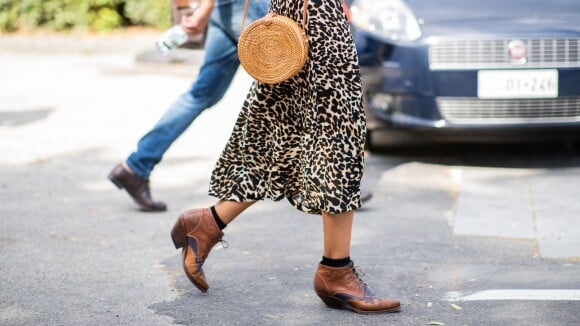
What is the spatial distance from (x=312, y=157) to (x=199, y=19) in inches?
65.3

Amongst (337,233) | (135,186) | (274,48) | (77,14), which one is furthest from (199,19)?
(77,14)

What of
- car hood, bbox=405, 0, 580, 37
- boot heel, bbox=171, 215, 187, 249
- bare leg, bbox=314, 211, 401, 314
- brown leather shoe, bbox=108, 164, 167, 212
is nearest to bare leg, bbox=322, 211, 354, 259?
bare leg, bbox=314, 211, 401, 314

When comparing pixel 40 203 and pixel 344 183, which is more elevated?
pixel 344 183

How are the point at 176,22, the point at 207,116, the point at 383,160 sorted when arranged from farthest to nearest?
the point at 207,116
the point at 383,160
the point at 176,22

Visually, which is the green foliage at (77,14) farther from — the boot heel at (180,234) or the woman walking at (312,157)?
the woman walking at (312,157)

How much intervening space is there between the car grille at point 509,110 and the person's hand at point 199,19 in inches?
75.4

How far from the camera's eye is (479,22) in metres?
6.99

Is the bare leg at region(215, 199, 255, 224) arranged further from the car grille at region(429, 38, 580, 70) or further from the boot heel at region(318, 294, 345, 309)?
the car grille at region(429, 38, 580, 70)

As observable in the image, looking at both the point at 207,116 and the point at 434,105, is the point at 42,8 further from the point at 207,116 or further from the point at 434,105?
the point at 434,105

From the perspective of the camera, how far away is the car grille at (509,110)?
6.89m

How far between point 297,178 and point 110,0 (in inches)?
423

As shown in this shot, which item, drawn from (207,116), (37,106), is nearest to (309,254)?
(207,116)

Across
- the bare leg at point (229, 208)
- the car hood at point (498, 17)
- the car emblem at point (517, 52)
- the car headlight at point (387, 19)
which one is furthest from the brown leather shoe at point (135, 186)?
the car emblem at point (517, 52)

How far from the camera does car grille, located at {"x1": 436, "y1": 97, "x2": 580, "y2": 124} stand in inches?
271
